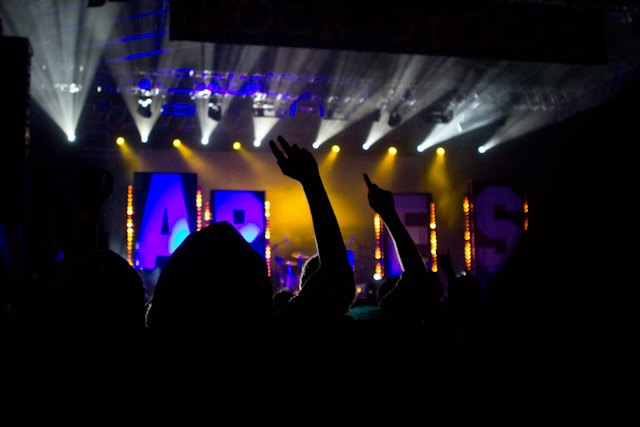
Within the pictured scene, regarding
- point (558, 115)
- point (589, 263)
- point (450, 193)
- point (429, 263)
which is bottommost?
point (429, 263)

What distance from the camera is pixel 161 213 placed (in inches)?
421

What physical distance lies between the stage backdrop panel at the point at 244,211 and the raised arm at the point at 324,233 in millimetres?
9358

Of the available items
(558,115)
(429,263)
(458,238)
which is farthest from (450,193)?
(558,115)

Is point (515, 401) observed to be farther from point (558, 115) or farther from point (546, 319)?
point (558, 115)

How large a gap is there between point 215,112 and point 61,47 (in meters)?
3.04

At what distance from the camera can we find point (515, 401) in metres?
0.58

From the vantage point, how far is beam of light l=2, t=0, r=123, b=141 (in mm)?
6766

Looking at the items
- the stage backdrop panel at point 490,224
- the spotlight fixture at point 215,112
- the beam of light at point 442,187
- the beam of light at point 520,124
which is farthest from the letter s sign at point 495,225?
the spotlight fixture at point 215,112

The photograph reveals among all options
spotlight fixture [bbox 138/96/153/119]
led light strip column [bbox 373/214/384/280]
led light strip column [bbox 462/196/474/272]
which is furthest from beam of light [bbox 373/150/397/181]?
spotlight fixture [bbox 138/96/153/119]

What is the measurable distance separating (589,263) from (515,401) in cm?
20

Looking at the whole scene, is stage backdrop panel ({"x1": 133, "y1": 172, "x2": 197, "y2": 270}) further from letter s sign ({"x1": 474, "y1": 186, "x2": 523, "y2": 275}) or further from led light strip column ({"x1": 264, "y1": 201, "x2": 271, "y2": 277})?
letter s sign ({"x1": 474, "y1": 186, "x2": 523, "y2": 275})

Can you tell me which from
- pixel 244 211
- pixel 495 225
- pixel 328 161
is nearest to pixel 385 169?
pixel 328 161

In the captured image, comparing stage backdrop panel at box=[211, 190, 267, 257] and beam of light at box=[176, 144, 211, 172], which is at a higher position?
beam of light at box=[176, 144, 211, 172]

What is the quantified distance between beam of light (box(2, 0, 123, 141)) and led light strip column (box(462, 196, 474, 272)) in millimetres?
8427
